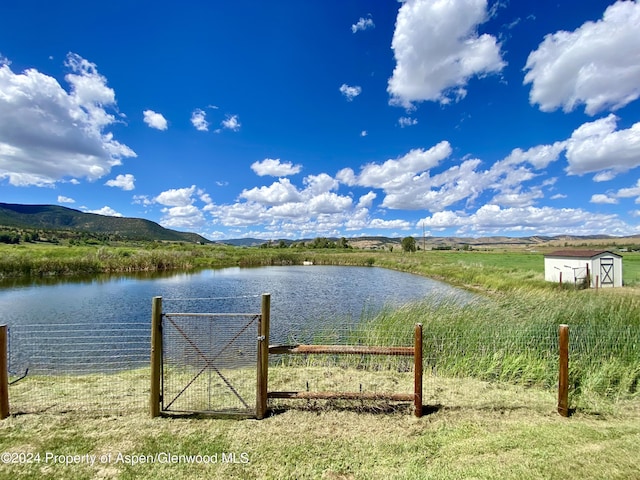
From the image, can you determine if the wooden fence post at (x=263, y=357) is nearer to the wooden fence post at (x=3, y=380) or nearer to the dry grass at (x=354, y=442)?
the dry grass at (x=354, y=442)

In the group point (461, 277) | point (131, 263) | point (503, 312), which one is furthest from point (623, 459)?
point (131, 263)

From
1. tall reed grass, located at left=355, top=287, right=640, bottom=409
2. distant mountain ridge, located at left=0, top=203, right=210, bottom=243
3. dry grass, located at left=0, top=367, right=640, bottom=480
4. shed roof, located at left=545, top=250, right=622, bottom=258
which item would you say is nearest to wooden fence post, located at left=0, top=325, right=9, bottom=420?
dry grass, located at left=0, top=367, right=640, bottom=480

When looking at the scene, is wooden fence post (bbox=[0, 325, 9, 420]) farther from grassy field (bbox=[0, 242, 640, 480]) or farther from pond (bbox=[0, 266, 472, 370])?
pond (bbox=[0, 266, 472, 370])

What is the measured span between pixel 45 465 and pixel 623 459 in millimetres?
5979

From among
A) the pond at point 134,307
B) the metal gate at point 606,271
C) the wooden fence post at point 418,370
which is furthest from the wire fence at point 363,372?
the metal gate at point 606,271

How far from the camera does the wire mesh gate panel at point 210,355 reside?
15.4 feet

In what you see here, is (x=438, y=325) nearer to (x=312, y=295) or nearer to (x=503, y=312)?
(x=503, y=312)

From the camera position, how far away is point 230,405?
4875 mm

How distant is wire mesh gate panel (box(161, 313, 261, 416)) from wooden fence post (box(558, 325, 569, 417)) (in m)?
4.21

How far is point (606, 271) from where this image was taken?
18891mm

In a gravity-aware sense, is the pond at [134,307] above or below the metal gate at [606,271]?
below

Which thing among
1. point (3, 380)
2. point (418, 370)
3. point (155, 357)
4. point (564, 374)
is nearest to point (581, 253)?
point (564, 374)

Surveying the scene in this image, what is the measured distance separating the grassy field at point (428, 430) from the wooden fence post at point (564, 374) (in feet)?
0.52

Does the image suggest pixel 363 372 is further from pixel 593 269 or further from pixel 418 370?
pixel 593 269
